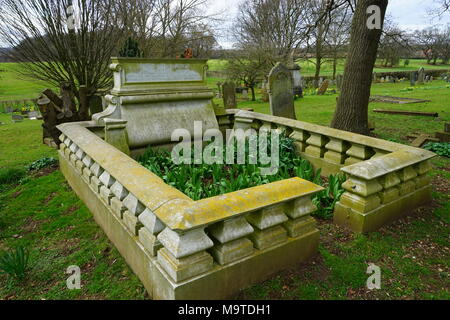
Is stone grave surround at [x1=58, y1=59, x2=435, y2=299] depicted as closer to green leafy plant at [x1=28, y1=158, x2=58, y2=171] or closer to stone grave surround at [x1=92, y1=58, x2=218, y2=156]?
stone grave surround at [x1=92, y1=58, x2=218, y2=156]

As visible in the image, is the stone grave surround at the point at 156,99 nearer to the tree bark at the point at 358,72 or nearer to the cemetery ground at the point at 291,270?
the cemetery ground at the point at 291,270

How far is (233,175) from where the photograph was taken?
476 centimetres

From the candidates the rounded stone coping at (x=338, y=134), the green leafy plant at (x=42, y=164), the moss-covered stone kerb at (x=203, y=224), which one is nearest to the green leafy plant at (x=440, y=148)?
the rounded stone coping at (x=338, y=134)

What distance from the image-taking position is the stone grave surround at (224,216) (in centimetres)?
214

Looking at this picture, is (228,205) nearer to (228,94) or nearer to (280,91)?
(280,91)

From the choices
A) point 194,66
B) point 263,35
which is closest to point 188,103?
point 194,66

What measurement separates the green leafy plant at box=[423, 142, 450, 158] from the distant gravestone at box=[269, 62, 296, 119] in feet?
10.7

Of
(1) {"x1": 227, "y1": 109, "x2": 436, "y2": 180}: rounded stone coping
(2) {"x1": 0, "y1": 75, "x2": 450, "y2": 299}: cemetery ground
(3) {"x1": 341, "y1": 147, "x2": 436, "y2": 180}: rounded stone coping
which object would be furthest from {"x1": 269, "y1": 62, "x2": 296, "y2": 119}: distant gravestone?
(3) {"x1": 341, "y1": 147, "x2": 436, "y2": 180}: rounded stone coping

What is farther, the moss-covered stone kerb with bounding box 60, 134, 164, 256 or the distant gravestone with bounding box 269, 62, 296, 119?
the distant gravestone with bounding box 269, 62, 296, 119

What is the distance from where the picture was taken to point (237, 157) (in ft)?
16.9

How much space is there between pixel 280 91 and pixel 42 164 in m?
5.88

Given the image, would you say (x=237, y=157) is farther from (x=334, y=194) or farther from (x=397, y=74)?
(x=397, y=74)

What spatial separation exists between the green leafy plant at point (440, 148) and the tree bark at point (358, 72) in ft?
4.61

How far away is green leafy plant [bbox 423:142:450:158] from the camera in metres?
6.18
